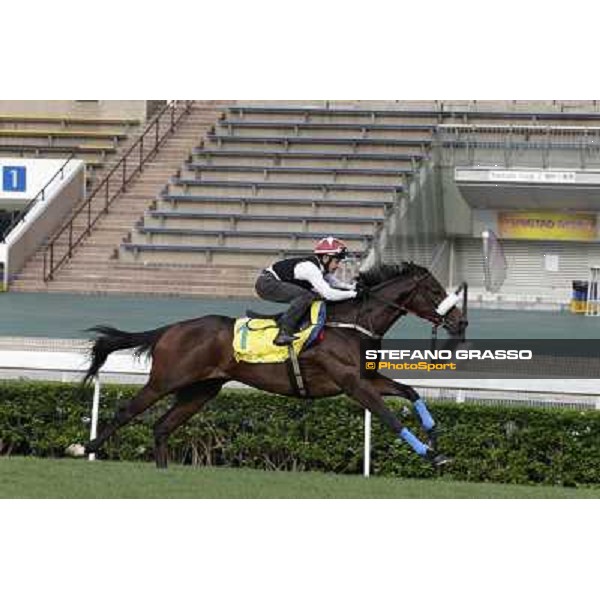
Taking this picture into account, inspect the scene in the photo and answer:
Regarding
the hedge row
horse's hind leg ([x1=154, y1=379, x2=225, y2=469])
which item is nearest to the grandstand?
the hedge row

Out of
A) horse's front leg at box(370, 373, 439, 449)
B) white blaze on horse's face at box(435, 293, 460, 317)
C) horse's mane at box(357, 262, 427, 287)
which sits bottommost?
horse's front leg at box(370, 373, 439, 449)

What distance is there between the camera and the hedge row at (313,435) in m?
8.24

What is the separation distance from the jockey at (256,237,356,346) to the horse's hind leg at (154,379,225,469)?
0.59 metres

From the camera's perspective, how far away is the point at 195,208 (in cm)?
1991

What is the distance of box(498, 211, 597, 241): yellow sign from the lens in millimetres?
20484

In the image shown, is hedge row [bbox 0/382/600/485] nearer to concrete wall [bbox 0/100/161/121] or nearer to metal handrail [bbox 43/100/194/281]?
metal handrail [bbox 43/100/194/281]

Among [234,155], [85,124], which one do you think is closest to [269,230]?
[234,155]

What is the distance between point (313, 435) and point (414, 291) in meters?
1.65

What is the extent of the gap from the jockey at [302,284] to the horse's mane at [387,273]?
0.32ft

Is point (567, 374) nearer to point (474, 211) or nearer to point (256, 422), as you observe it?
point (256, 422)

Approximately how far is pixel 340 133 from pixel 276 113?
138 cm

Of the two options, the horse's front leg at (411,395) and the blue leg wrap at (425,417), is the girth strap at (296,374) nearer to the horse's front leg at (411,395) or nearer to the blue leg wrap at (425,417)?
the horse's front leg at (411,395)

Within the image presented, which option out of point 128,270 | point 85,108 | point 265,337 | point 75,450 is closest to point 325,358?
point 265,337

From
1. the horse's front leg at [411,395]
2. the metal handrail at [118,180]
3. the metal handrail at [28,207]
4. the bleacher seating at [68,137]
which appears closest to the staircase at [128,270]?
the metal handrail at [118,180]
